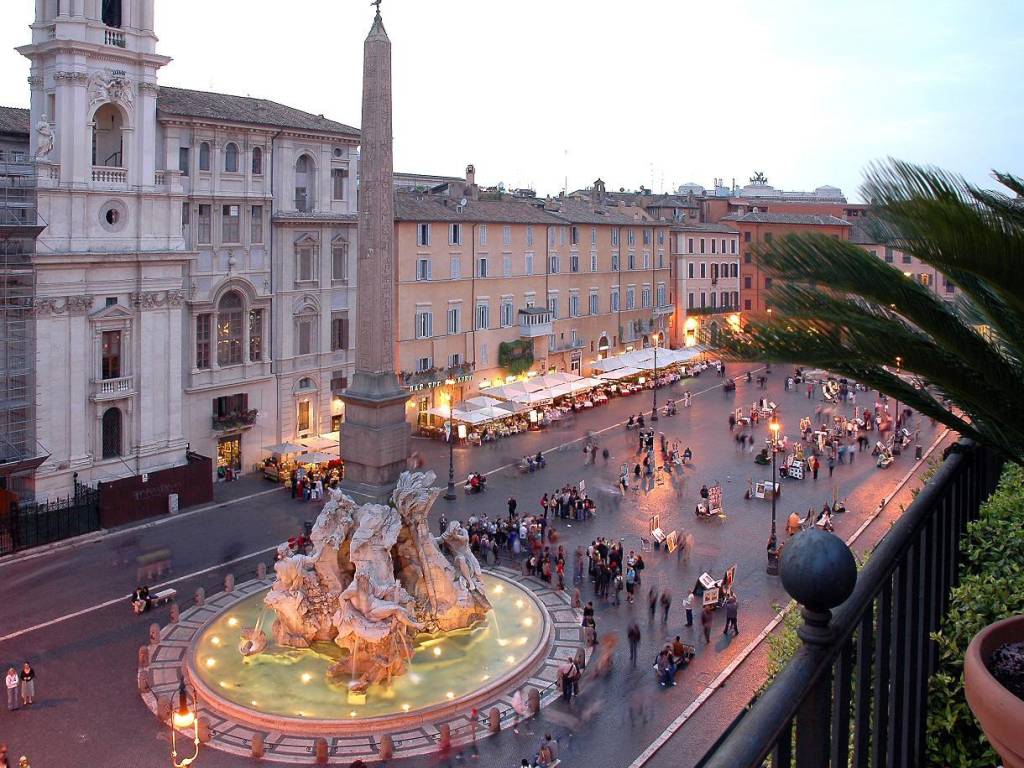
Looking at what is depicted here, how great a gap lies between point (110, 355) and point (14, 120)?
8065 mm

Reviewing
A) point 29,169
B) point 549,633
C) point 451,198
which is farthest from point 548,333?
point 549,633

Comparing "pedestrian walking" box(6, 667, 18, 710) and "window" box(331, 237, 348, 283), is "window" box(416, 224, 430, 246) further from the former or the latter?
"pedestrian walking" box(6, 667, 18, 710)

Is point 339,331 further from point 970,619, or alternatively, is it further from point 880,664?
point 880,664

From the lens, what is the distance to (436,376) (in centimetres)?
4053

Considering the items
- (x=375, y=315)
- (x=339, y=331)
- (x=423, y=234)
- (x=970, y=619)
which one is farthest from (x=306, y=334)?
(x=970, y=619)

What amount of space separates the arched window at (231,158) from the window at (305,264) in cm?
352

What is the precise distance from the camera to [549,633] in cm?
1908

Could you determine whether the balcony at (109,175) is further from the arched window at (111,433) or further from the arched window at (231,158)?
the arched window at (111,433)

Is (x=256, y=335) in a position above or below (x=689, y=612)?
above

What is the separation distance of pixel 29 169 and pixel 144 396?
275 inches

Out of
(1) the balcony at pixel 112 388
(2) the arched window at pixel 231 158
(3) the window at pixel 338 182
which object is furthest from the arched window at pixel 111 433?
(3) the window at pixel 338 182

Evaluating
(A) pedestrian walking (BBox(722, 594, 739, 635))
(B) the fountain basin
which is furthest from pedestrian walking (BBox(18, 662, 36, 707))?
(A) pedestrian walking (BBox(722, 594, 739, 635))

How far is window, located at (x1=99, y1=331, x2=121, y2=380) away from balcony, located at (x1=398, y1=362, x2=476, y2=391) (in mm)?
11688

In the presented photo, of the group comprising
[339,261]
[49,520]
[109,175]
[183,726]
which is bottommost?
[183,726]
